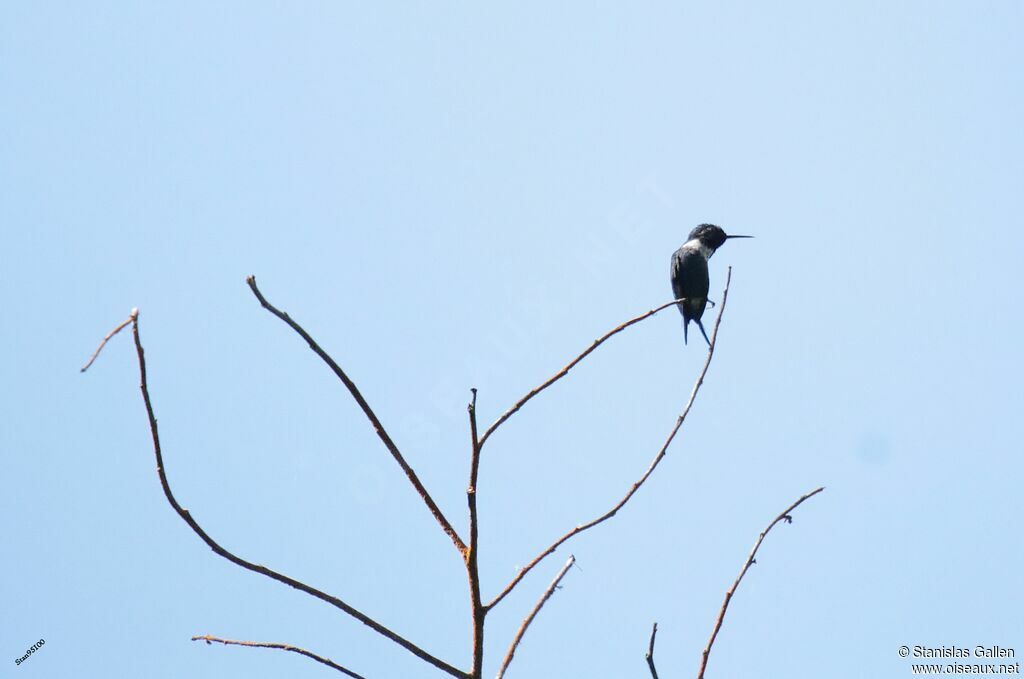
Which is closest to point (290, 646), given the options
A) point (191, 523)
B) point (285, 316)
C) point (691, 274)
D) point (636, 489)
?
point (191, 523)

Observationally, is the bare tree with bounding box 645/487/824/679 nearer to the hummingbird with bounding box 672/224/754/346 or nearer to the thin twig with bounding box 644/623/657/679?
the thin twig with bounding box 644/623/657/679

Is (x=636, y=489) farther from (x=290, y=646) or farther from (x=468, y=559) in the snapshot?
(x=290, y=646)

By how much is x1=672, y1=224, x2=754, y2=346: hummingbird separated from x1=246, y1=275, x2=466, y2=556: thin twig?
6068mm

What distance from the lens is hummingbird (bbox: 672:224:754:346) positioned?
8227 millimetres

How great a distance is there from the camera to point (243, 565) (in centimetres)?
195

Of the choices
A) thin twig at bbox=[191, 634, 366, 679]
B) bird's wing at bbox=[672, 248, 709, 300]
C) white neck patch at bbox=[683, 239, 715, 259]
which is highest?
white neck patch at bbox=[683, 239, 715, 259]

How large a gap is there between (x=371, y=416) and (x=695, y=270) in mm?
6520

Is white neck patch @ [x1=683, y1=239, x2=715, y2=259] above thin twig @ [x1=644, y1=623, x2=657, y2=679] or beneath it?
above

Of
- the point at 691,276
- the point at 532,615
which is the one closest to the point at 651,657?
the point at 532,615

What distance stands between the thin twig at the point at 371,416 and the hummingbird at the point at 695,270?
607cm

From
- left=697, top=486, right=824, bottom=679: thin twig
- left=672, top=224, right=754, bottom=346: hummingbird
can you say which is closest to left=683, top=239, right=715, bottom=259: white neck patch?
left=672, top=224, right=754, bottom=346: hummingbird

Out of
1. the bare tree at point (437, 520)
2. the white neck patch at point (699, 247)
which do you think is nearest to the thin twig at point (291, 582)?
the bare tree at point (437, 520)

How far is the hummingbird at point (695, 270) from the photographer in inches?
324

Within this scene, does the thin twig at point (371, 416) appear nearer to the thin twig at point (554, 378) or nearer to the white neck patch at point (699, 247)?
the thin twig at point (554, 378)
